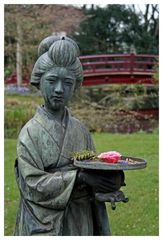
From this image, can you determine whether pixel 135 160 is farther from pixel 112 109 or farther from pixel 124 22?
pixel 124 22

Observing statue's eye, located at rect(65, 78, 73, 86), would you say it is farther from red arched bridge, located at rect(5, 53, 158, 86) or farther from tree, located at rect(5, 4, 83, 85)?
red arched bridge, located at rect(5, 53, 158, 86)

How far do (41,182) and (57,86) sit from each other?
0.41 m

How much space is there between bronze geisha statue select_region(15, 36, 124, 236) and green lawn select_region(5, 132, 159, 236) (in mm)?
2693

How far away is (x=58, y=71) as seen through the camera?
1.87 m

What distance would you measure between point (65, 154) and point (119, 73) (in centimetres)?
1408

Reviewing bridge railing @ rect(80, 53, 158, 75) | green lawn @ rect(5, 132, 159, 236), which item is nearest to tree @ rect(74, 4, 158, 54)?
bridge railing @ rect(80, 53, 158, 75)

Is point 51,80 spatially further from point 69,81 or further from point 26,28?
point 26,28

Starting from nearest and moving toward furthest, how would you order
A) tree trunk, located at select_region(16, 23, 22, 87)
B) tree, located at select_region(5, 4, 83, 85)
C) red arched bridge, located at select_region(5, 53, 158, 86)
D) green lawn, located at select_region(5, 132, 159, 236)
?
green lawn, located at select_region(5, 132, 159, 236)
tree, located at select_region(5, 4, 83, 85)
tree trunk, located at select_region(16, 23, 22, 87)
red arched bridge, located at select_region(5, 53, 158, 86)

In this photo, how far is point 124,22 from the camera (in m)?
19.0

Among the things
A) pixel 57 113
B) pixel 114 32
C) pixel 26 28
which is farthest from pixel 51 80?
pixel 114 32

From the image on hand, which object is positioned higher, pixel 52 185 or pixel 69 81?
pixel 69 81

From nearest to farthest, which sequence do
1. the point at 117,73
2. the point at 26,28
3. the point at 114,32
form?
1. the point at 26,28
2. the point at 117,73
3. the point at 114,32

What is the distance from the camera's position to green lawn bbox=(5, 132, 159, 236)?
4.69m

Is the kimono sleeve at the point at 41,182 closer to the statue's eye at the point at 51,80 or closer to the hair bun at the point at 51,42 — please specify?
the statue's eye at the point at 51,80
